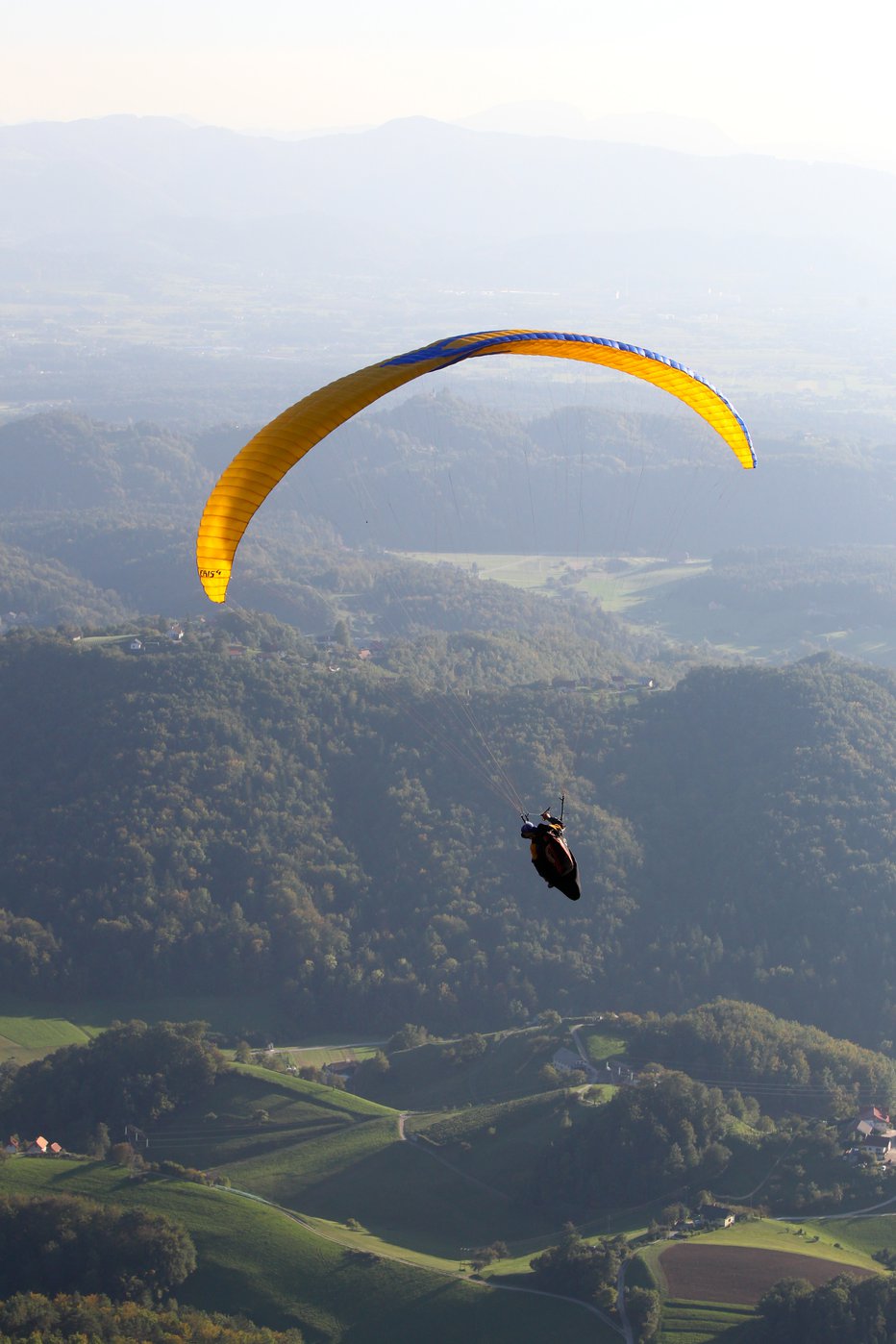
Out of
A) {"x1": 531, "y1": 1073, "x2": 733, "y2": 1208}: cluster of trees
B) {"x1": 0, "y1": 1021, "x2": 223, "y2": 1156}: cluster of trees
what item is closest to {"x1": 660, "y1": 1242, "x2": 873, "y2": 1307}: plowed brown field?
{"x1": 531, "y1": 1073, "x2": 733, "y2": 1208}: cluster of trees

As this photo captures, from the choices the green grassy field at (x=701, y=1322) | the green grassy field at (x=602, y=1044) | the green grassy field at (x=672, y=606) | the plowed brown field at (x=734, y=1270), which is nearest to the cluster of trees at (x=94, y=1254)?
the green grassy field at (x=701, y=1322)

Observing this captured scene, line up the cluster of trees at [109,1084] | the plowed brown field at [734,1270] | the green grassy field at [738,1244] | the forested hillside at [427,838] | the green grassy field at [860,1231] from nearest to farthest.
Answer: the green grassy field at [738,1244] < the plowed brown field at [734,1270] < the green grassy field at [860,1231] < the cluster of trees at [109,1084] < the forested hillside at [427,838]

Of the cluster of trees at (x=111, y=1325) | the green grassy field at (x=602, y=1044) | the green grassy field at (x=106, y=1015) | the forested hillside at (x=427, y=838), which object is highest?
the forested hillside at (x=427, y=838)

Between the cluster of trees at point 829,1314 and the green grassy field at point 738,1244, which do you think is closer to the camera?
the cluster of trees at point 829,1314

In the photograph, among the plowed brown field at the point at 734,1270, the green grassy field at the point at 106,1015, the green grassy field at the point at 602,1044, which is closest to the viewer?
the plowed brown field at the point at 734,1270

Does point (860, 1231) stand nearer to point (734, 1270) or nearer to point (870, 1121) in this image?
point (734, 1270)

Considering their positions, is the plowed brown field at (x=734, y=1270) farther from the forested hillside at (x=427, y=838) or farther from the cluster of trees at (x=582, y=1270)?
the forested hillside at (x=427, y=838)

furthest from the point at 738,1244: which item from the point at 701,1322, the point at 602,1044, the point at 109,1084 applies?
the point at 109,1084
